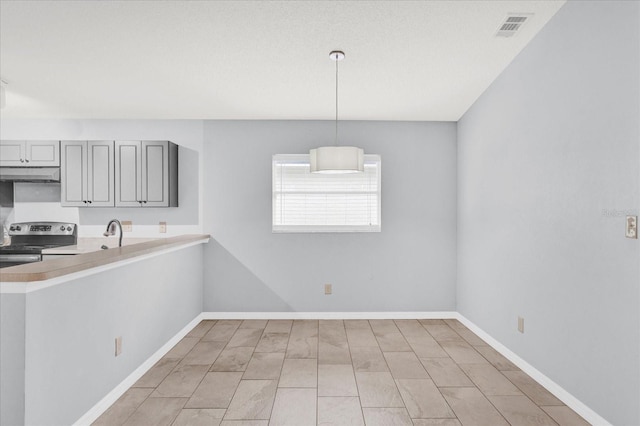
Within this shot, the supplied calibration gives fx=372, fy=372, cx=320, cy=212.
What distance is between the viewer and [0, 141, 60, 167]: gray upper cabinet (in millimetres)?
4160

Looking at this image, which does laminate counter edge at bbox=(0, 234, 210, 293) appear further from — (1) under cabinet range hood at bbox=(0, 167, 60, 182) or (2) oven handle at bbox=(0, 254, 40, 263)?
(1) under cabinet range hood at bbox=(0, 167, 60, 182)

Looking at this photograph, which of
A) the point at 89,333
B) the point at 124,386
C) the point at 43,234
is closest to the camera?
the point at 89,333

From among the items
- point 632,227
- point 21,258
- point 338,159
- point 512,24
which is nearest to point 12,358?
point 338,159

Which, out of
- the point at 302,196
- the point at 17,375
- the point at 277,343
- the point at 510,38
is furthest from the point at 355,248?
the point at 17,375

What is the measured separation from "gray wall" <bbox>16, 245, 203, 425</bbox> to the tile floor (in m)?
0.23

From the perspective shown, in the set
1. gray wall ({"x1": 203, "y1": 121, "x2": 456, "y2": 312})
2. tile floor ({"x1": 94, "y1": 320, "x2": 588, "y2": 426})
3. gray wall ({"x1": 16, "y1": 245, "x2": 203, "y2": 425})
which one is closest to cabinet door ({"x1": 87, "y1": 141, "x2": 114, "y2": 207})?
gray wall ({"x1": 203, "y1": 121, "x2": 456, "y2": 312})

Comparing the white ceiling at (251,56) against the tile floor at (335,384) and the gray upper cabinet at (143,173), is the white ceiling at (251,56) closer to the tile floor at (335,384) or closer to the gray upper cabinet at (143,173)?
the gray upper cabinet at (143,173)

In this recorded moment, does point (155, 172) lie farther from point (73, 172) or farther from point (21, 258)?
point (21, 258)

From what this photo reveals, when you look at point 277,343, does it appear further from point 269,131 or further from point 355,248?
point 269,131

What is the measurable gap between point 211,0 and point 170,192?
8.04 feet

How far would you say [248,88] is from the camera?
12.1ft

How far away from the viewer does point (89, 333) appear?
221 cm

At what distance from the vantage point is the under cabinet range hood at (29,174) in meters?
4.14

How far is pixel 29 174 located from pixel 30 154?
23 cm
